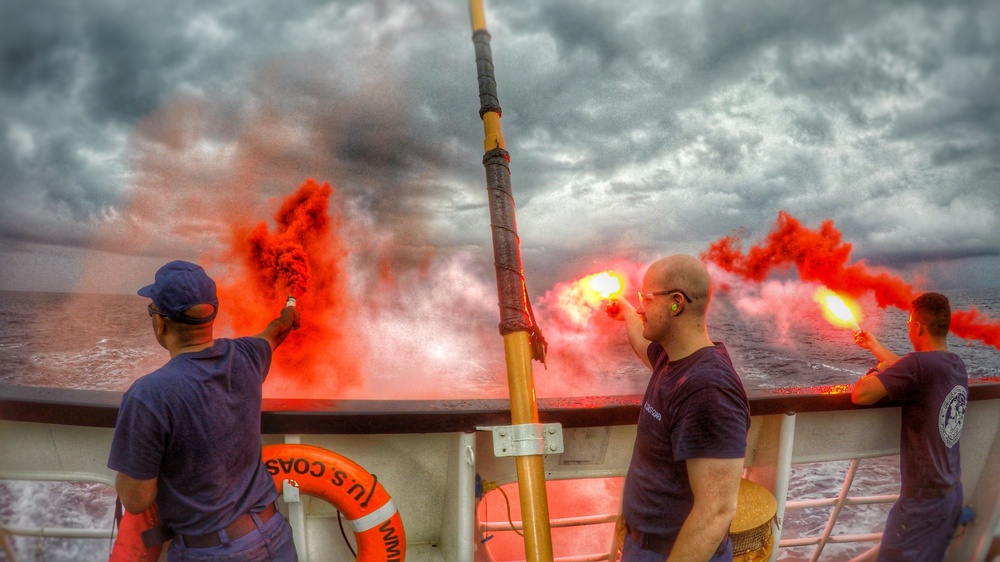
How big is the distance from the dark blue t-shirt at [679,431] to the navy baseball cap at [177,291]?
1836mm

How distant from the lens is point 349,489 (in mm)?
2381

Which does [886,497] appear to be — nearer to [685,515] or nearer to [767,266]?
[685,515]

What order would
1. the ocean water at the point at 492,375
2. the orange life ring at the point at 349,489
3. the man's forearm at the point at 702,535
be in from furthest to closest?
the ocean water at the point at 492,375
the orange life ring at the point at 349,489
the man's forearm at the point at 702,535

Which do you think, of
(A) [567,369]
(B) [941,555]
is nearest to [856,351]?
(A) [567,369]

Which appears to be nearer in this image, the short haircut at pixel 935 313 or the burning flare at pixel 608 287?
the burning flare at pixel 608 287

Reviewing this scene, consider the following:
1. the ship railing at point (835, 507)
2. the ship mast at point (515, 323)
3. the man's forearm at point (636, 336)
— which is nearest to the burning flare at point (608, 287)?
the man's forearm at point (636, 336)

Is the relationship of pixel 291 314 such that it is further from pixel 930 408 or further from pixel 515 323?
pixel 930 408

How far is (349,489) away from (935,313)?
11.7 ft

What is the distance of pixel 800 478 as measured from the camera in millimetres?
9523

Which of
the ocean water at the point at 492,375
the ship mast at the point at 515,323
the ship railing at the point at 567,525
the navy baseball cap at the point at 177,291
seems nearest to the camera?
the navy baseball cap at the point at 177,291

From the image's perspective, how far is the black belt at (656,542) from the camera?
73.0 inches

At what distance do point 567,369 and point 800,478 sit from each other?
20.4 metres

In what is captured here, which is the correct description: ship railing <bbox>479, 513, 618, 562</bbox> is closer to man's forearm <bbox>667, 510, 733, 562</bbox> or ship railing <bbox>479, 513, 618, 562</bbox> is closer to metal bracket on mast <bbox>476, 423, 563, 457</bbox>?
metal bracket on mast <bbox>476, 423, 563, 457</bbox>

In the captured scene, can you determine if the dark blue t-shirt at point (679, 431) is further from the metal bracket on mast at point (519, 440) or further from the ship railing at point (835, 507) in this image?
the ship railing at point (835, 507)
